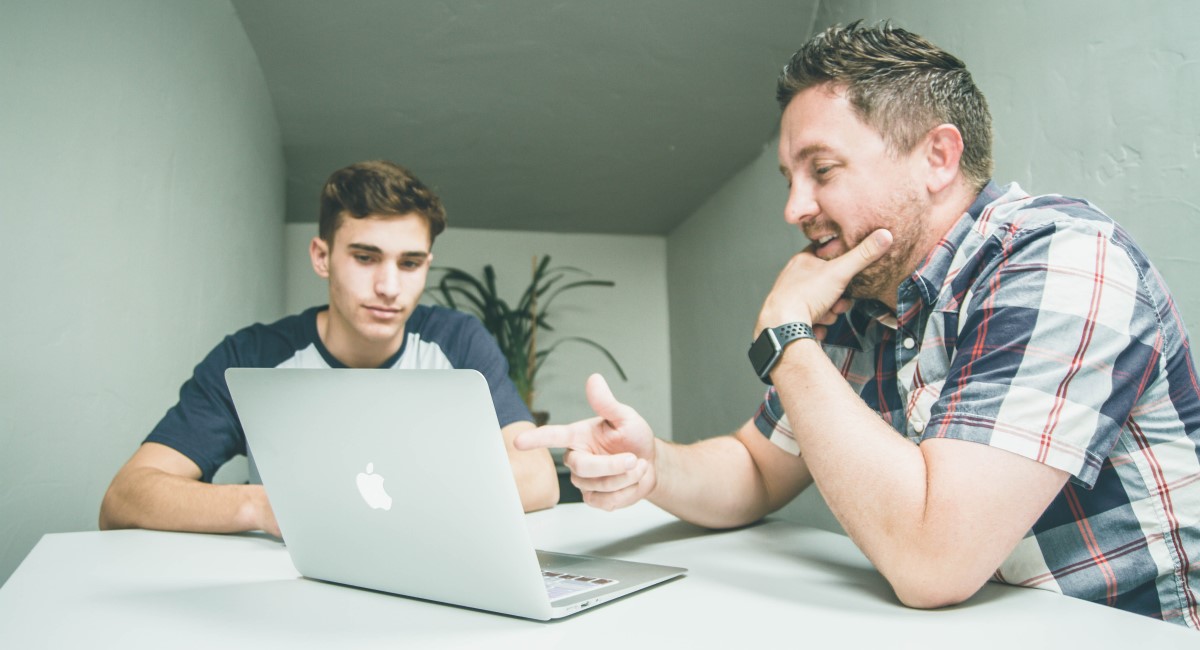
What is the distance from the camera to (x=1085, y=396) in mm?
774

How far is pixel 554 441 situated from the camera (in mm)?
861

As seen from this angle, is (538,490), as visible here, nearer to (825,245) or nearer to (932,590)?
(825,245)

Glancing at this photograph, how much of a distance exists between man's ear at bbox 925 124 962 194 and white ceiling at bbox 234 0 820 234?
1.42 m

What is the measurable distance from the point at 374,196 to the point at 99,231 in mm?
577

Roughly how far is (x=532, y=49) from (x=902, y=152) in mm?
1717

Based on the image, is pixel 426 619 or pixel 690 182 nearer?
pixel 426 619

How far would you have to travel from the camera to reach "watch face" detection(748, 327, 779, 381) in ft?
3.30

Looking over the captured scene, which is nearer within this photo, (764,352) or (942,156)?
(764,352)

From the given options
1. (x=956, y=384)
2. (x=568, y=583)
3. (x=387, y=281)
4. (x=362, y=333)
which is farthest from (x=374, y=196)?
(x=956, y=384)

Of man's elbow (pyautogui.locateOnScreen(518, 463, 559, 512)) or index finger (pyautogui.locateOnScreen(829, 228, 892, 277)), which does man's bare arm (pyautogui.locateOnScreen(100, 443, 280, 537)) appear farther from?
index finger (pyautogui.locateOnScreen(829, 228, 892, 277))

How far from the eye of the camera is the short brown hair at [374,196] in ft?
6.04

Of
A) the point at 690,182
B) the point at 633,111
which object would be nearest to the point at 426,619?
the point at 633,111

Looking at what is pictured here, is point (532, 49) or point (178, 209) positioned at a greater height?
point (532, 49)

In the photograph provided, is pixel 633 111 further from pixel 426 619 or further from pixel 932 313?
pixel 426 619
